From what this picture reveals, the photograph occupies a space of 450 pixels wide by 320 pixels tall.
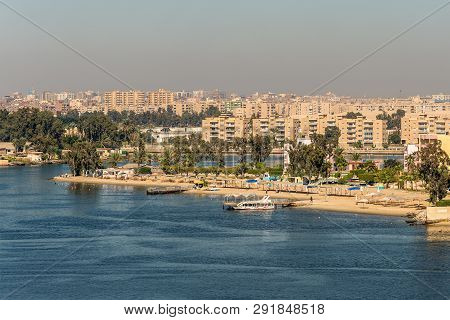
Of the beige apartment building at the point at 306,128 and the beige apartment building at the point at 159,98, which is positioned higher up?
the beige apartment building at the point at 159,98

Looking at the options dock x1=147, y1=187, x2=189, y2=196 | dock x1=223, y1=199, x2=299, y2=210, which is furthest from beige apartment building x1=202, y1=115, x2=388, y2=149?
dock x1=223, y1=199, x2=299, y2=210

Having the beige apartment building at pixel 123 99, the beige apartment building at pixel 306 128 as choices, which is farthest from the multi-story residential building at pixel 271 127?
the beige apartment building at pixel 123 99

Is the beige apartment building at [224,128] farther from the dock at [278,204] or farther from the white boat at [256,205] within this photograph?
the white boat at [256,205]

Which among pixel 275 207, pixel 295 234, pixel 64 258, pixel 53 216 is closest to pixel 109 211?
pixel 53 216

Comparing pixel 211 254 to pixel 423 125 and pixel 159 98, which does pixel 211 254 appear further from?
pixel 159 98

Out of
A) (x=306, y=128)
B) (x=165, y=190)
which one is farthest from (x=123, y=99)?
(x=165, y=190)

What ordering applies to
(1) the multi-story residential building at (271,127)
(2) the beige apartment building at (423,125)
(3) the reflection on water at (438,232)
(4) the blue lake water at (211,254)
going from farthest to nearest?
(1) the multi-story residential building at (271,127) → (2) the beige apartment building at (423,125) → (3) the reflection on water at (438,232) → (4) the blue lake water at (211,254)
